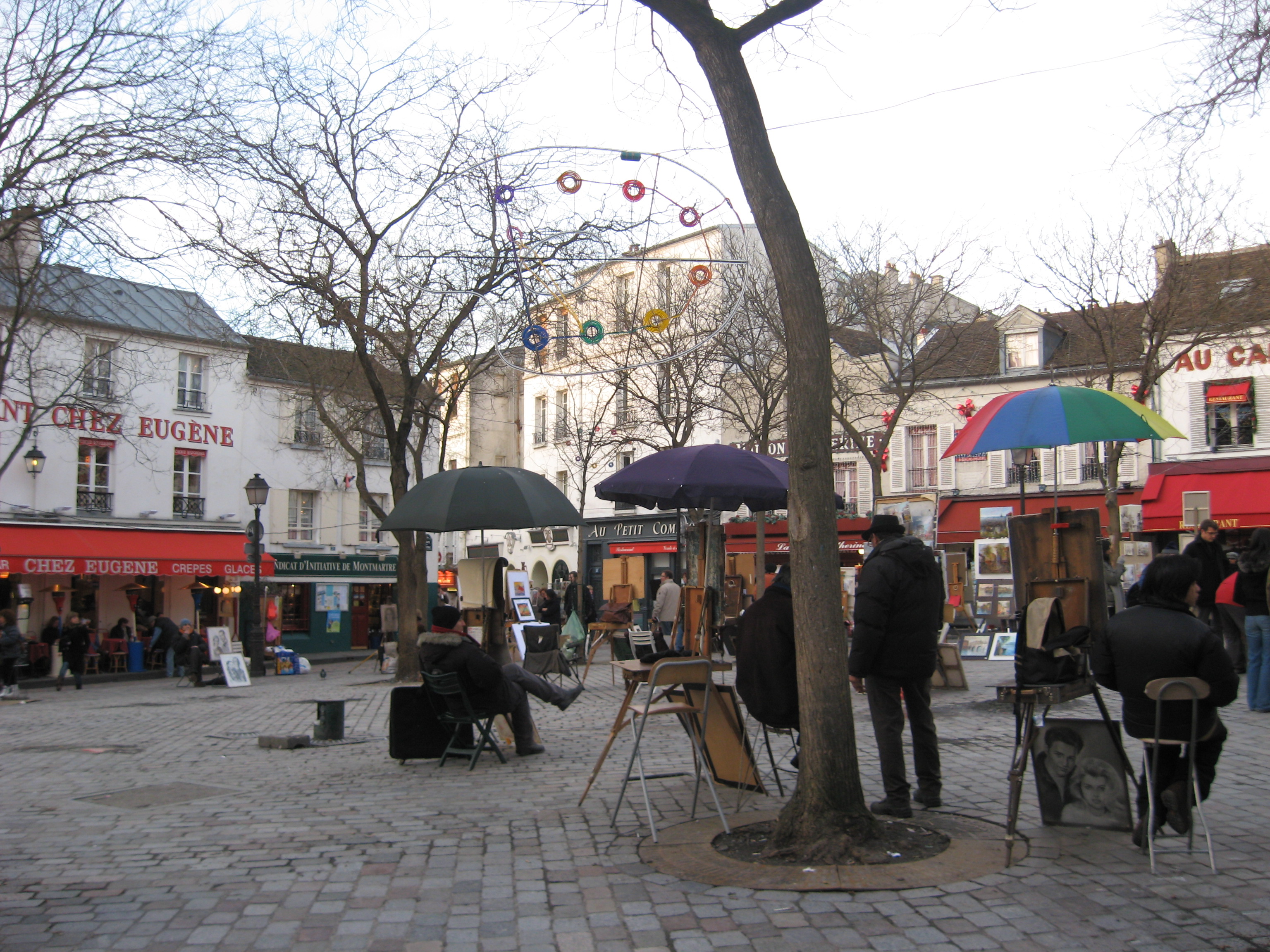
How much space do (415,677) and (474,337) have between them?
5.56 meters

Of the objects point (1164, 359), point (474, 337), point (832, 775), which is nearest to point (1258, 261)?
point (1164, 359)

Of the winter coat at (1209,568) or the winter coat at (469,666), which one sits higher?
the winter coat at (1209,568)

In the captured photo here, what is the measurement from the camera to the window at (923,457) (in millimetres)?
34031

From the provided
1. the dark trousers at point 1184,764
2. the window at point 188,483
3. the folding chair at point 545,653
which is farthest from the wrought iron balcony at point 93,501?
the dark trousers at point 1184,764

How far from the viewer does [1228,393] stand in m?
28.0

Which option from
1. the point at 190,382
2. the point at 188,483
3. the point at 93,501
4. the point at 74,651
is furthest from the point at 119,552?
the point at 190,382

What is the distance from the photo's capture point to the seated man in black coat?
8.48 metres

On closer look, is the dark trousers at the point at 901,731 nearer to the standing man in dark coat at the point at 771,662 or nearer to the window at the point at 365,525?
the standing man in dark coat at the point at 771,662

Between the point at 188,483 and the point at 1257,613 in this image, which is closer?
the point at 1257,613

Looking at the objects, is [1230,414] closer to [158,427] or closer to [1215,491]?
[1215,491]

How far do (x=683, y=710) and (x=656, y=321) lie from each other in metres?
5.00

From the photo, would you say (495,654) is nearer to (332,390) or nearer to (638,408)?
(332,390)

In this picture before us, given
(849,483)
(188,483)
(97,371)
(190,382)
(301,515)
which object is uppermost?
(190,382)

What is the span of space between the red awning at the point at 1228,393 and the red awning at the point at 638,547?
63.3ft
